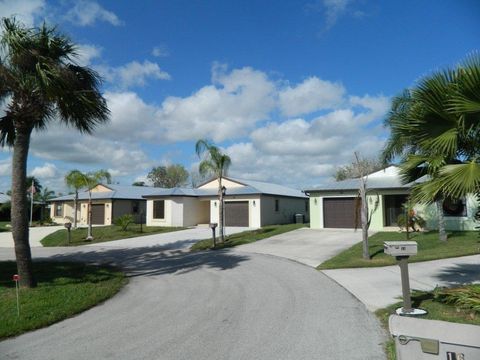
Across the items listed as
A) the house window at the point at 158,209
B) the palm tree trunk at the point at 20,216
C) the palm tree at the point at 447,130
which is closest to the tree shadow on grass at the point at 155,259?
the palm tree trunk at the point at 20,216

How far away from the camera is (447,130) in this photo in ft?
20.4

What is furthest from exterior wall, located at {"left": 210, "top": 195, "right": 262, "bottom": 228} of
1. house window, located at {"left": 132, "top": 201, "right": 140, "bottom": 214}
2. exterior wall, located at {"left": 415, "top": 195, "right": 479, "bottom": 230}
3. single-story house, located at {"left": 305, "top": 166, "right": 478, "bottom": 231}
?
house window, located at {"left": 132, "top": 201, "right": 140, "bottom": 214}

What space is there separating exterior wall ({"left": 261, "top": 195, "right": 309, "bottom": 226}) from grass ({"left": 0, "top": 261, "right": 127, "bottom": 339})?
17.3 metres

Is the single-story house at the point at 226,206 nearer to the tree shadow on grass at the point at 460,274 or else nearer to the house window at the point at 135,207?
the house window at the point at 135,207

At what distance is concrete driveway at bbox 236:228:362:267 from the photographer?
561 inches

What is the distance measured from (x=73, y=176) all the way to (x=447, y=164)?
23.1m

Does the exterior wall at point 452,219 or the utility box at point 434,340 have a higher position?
the exterior wall at point 452,219

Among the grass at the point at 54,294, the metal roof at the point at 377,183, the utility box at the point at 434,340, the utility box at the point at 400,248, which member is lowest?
the grass at the point at 54,294

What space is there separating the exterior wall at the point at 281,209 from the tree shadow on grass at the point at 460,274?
59.8ft

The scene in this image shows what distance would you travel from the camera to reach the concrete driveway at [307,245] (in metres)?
14.2

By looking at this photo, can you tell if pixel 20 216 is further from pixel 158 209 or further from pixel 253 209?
pixel 158 209

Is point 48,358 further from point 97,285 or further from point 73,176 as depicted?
point 73,176

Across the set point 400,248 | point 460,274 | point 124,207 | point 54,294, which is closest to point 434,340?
point 400,248

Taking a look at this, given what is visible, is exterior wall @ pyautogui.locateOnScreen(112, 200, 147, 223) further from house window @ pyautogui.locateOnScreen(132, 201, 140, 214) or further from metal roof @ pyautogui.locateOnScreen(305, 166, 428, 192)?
metal roof @ pyautogui.locateOnScreen(305, 166, 428, 192)
